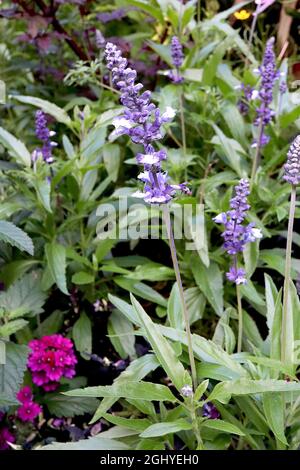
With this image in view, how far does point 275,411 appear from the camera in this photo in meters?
1.65

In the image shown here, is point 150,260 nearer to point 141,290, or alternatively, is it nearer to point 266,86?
point 141,290

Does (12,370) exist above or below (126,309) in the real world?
below

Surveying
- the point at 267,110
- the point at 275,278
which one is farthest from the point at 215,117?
the point at 275,278

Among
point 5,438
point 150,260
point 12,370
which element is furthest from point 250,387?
point 150,260

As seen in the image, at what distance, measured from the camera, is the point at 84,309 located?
2543mm

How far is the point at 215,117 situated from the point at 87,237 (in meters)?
0.86

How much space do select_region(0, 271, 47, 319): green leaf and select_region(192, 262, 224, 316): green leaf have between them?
57 cm

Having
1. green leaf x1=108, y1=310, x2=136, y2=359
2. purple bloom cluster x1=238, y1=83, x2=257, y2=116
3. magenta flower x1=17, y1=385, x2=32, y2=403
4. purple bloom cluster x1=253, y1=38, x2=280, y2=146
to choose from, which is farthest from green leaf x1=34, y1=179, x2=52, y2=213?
purple bloom cluster x1=238, y1=83, x2=257, y2=116

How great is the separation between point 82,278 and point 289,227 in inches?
38.6

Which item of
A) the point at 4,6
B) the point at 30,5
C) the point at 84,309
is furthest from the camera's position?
the point at 4,6

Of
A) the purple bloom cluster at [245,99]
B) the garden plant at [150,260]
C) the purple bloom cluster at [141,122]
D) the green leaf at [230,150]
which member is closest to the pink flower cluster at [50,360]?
the garden plant at [150,260]

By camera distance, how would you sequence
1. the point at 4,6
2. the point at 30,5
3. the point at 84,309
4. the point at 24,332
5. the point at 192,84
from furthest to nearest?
1. the point at 4,6
2. the point at 30,5
3. the point at 192,84
4. the point at 84,309
5. the point at 24,332

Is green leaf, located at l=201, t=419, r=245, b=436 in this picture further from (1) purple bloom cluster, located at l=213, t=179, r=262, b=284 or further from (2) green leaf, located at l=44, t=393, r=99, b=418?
(2) green leaf, located at l=44, t=393, r=99, b=418
